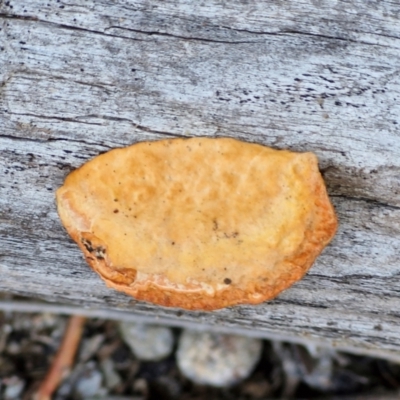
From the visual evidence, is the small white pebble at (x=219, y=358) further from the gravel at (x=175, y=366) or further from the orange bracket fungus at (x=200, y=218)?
the orange bracket fungus at (x=200, y=218)

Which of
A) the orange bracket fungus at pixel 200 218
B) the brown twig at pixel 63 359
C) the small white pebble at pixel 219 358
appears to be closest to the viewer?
the orange bracket fungus at pixel 200 218

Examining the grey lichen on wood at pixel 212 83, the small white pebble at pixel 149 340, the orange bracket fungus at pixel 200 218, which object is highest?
the grey lichen on wood at pixel 212 83

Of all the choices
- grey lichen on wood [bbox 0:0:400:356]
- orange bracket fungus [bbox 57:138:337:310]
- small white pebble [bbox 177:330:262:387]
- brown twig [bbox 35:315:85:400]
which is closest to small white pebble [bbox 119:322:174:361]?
small white pebble [bbox 177:330:262:387]

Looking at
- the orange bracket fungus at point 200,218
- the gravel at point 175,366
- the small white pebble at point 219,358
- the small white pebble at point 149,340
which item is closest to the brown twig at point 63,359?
the gravel at point 175,366

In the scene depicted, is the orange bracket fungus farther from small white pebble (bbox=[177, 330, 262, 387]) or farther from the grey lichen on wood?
small white pebble (bbox=[177, 330, 262, 387])

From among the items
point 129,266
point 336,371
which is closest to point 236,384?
point 336,371

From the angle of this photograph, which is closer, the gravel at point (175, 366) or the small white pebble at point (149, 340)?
the gravel at point (175, 366)

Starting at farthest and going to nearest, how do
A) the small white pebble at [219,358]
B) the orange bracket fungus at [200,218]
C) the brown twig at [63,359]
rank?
1. the brown twig at [63,359]
2. the small white pebble at [219,358]
3. the orange bracket fungus at [200,218]
